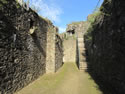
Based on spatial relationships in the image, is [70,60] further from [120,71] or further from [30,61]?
[120,71]

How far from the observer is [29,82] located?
177 inches

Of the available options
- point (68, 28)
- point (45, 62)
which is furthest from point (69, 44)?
point (45, 62)

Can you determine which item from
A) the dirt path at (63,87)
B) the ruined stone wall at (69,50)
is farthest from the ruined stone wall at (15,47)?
the ruined stone wall at (69,50)

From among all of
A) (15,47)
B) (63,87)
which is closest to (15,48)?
(15,47)

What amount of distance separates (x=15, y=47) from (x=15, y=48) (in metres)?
0.04

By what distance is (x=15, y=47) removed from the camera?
3555 mm

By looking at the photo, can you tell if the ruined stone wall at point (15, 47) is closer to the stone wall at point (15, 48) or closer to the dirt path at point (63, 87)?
the stone wall at point (15, 48)

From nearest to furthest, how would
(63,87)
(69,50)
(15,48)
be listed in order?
Answer: 1. (15,48)
2. (63,87)
3. (69,50)

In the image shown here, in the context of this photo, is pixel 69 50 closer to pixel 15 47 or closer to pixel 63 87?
pixel 63 87

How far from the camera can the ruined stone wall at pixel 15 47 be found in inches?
117

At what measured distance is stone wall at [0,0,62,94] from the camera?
298 centimetres

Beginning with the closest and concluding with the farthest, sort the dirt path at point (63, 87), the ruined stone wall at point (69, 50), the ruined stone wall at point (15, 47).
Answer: the ruined stone wall at point (15, 47), the dirt path at point (63, 87), the ruined stone wall at point (69, 50)

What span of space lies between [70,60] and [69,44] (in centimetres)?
226

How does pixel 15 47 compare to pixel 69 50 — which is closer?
pixel 15 47
